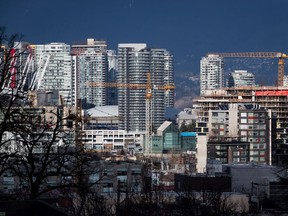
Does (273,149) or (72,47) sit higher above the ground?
(72,47)

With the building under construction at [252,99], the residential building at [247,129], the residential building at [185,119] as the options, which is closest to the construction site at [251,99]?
the building under construction at [252,99]

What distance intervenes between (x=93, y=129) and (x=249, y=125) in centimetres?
2663

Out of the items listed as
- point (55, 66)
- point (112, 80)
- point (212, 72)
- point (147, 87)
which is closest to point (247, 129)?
point (147, 87)

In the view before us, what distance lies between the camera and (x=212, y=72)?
11606cm

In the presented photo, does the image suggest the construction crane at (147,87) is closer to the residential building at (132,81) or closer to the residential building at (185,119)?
the residential building at (132,81)

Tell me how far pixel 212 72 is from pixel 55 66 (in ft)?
56.6

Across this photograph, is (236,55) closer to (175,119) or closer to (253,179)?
(175,119)

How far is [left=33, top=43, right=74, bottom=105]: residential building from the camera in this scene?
323ft

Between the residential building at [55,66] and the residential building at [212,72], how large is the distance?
12018mm

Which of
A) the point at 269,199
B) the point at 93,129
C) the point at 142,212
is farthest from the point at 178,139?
the point at 142,212

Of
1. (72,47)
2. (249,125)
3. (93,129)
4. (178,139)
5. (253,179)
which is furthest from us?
(72,47)

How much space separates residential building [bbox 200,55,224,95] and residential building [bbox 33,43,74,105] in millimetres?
12018

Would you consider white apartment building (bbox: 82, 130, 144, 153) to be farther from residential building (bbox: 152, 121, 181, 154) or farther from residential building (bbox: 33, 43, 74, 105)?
residential building (bbox: 33, 43, 74, 105)

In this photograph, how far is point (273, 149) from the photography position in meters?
55.2
